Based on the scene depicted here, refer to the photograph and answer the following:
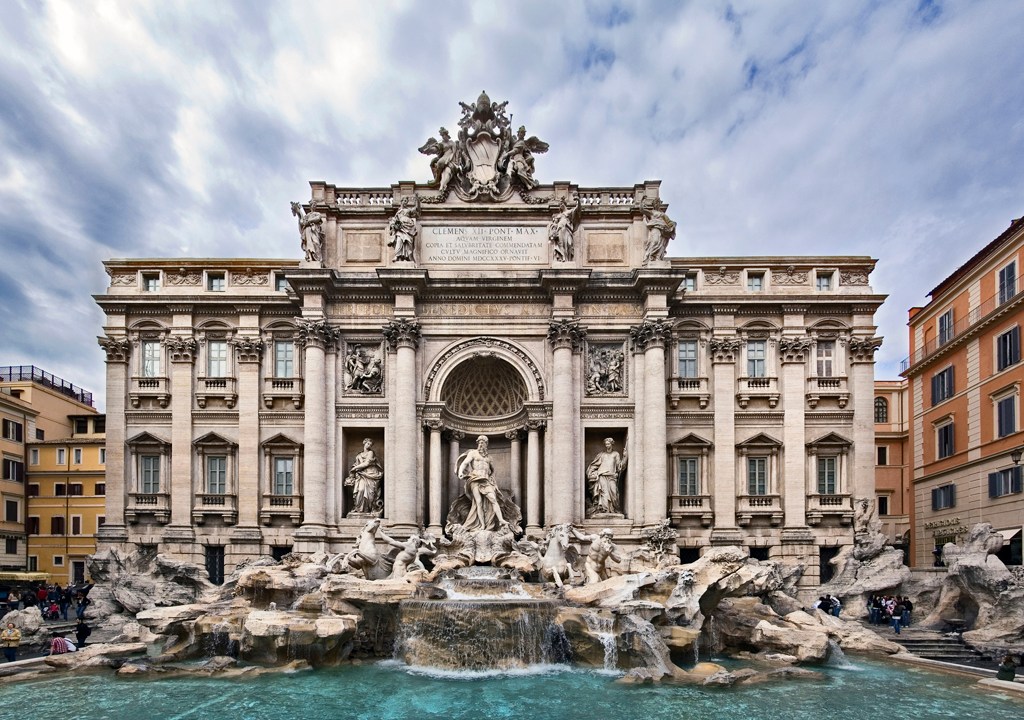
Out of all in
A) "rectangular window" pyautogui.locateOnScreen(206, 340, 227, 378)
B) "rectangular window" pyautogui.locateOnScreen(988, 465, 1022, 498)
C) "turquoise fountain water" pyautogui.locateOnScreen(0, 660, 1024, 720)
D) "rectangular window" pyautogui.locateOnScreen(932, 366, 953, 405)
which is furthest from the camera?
"rectangular window" pyautogui.locateOnScreen(932, 366, 953, 405)

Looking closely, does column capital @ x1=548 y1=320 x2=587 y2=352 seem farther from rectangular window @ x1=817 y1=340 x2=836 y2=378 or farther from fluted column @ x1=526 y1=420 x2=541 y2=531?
rectangular window @ x1=817 y1=340 x2=836 y2=378

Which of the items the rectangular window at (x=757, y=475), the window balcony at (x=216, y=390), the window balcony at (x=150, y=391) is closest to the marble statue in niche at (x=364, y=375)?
the window balcony at (x=216, y=390)

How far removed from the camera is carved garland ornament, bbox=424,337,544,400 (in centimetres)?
2847

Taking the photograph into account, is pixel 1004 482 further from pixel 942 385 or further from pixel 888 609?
pixel 888 609

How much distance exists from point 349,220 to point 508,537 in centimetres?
1414

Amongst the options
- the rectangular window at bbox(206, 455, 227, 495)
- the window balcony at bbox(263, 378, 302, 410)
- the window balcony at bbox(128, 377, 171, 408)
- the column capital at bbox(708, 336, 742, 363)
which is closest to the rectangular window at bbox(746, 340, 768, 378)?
the column capital at bbox(708, 336, 742, 363)

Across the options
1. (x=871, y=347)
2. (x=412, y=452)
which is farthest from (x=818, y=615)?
(x=412, y=452)

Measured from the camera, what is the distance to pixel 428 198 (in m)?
29.5

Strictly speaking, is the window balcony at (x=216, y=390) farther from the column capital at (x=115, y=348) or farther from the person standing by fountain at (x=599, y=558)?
the person standing by fountain at (x=599, y=558)

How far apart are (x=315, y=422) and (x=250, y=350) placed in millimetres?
4340

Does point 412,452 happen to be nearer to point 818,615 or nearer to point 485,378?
point 485,378

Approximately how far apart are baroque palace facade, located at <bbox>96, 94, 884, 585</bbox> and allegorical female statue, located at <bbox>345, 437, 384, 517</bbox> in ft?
0.27

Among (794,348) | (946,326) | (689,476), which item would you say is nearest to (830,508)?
(689,476)

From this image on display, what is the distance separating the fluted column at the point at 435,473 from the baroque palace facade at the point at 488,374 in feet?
0.26
